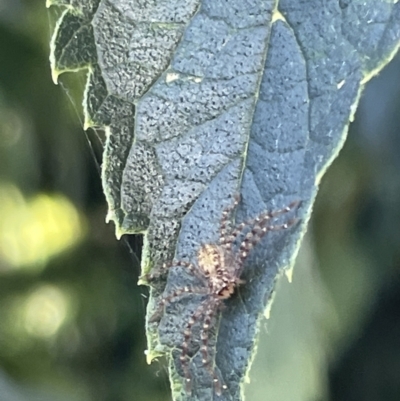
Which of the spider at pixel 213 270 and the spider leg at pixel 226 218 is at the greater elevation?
the spider leg at pixel 226 218

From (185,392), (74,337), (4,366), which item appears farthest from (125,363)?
(185,392)

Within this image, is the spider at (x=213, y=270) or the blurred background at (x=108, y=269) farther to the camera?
the blurred background at (x=108, y=269)

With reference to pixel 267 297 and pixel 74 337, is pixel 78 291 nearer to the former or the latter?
pixel 74 337

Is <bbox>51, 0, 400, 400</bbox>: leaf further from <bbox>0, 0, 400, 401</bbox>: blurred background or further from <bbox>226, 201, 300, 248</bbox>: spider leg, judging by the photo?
<bbox>0, 0, 400, 401</bbox>: blurred background

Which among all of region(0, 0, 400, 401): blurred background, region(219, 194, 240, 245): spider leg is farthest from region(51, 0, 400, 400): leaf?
region(0, 0, 400, 401): blurred background

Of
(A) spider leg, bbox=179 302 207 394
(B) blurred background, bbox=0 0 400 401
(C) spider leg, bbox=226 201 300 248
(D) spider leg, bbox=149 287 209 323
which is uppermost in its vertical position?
(C) spider leg, bbox=226 201 300 248

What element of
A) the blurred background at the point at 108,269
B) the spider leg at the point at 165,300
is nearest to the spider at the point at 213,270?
the spider leg at the point at 165,300

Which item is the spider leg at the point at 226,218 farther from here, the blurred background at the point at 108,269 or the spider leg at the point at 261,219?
the blurred background at the point at 108,269
